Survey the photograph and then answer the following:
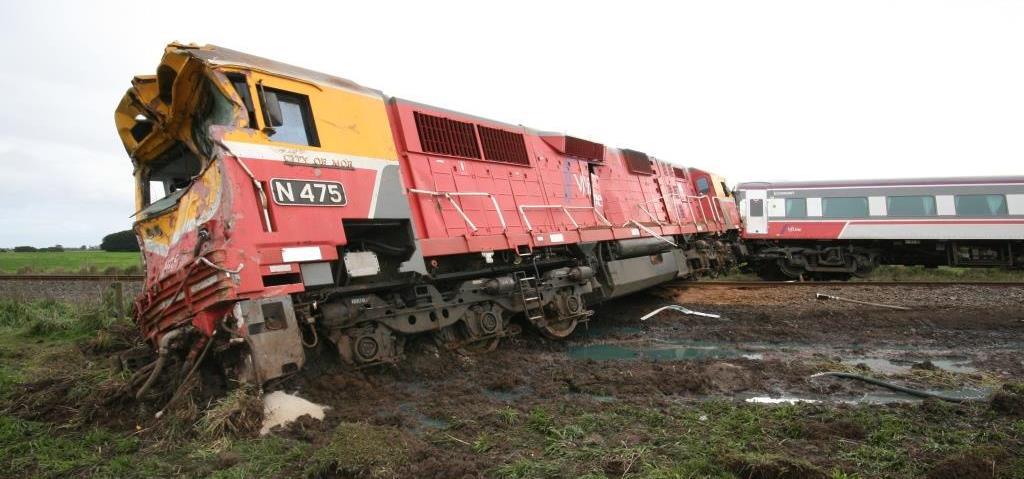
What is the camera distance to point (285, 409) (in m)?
5.14

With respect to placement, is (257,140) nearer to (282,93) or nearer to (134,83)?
(282,93)

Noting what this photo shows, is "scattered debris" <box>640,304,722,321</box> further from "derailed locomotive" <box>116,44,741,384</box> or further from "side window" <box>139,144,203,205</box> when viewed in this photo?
"side window" <box>139,144,203,205</box>

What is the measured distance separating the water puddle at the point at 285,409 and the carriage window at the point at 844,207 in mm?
19460

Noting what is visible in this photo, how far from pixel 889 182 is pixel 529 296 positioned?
1674 centimetres

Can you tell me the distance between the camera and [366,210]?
6.18 meters

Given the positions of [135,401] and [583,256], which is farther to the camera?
[583,256]

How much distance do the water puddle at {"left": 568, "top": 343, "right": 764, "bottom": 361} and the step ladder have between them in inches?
30.9

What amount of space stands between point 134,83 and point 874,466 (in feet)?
24.9

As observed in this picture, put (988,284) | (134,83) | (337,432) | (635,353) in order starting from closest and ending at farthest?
(337,432)
(134,83)
(635,353)
(988,284)

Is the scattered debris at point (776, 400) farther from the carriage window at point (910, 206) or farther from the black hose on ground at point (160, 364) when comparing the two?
the carriage window at point (910, 206)

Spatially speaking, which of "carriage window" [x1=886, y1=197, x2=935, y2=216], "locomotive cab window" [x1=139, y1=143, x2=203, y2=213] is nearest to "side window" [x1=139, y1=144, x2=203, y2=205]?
"locomotive cab window" [x1=139, y1=143, x2=203, y2=213]

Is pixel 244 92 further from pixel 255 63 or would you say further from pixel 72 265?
pixel 72 265

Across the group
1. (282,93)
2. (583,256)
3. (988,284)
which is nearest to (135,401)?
(282,93)

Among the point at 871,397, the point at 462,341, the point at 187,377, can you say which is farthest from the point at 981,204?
the point at 187,377
